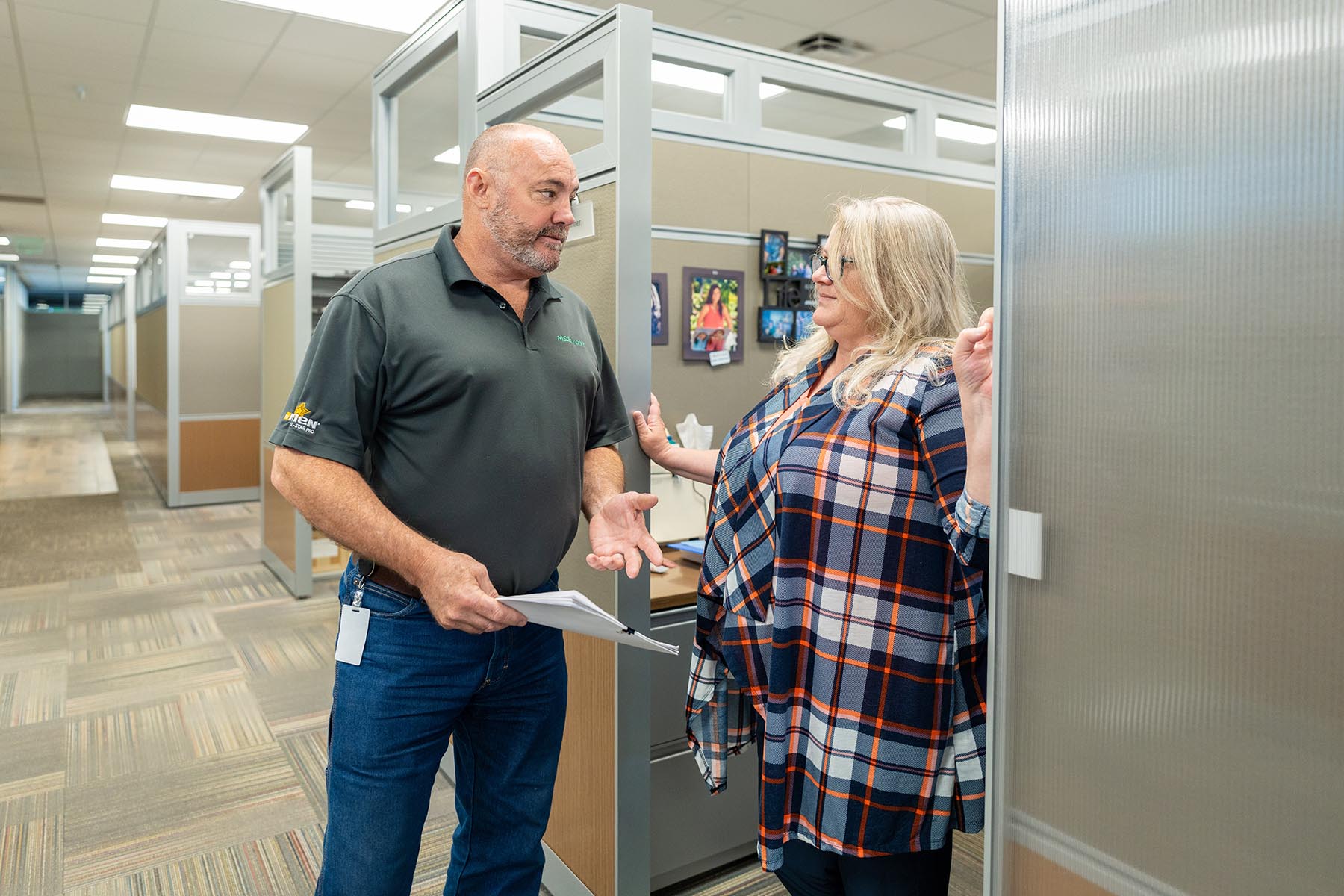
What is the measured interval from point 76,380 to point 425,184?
18.4 metres

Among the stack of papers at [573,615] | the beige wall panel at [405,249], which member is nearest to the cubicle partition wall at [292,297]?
the beige wall panel at [405,249]

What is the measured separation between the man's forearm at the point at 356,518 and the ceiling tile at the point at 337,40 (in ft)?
12.9

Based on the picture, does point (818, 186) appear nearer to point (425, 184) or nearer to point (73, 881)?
point (73, 881)

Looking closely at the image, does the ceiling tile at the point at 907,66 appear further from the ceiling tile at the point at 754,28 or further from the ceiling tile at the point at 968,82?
the ceiling tile at the point at 754,28

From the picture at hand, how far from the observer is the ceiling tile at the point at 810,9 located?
433 centimetres

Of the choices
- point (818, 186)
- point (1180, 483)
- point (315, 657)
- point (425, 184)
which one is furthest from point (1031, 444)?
point (425, 184)

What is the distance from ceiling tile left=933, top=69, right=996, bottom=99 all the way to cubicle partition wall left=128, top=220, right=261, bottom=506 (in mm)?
4658

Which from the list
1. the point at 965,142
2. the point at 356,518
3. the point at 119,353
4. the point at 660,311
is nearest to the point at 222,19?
the point at 660,311

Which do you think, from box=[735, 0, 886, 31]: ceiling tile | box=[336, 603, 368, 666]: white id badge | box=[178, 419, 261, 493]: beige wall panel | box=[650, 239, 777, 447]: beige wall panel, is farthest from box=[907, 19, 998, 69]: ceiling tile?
box=[178, 419, 261, 493]: beige wall panel

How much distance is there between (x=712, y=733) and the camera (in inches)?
52.9

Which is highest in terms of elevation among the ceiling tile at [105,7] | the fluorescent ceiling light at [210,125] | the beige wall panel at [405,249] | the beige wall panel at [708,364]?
the fluorescent ceiling light at [210,125]

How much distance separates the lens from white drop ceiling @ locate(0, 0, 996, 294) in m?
4.32

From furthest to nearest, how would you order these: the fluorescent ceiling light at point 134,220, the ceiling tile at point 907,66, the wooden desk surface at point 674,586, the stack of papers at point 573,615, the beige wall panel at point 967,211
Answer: the fluorescent ceiling light at point 134,220 < the ceiling tile at point 907,66 < the beige wall panel at point 967,211 < the wooden desk surface at point 674,586 < the stack of papers at point 573,615

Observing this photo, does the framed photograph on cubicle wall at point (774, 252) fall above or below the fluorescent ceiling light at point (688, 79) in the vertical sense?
below
